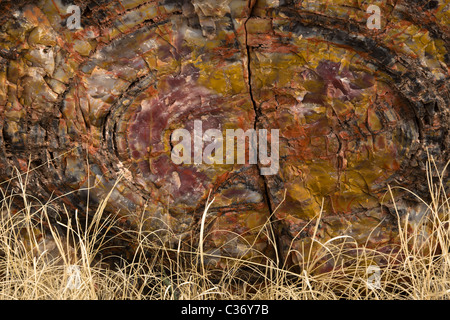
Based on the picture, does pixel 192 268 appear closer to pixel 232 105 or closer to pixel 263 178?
pixel 263 178

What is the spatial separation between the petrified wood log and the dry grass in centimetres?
8

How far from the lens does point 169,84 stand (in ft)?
6.32

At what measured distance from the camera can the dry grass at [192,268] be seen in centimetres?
182

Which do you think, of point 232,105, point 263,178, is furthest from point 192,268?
point 232,105

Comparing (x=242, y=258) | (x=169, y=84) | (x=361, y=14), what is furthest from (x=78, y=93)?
(x=361, y=14)

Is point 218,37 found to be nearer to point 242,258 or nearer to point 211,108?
point 211,108

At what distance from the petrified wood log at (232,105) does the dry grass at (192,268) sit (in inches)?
3.1

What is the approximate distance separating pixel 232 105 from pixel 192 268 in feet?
2.18

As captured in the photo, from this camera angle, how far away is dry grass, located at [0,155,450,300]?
182 cm

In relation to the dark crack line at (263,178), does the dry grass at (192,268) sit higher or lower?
lower

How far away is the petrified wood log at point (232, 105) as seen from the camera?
1867 mm

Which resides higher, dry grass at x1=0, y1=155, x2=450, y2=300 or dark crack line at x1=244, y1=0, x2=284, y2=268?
dark crack line at x1=244, y1=0, x2=284, y2=268

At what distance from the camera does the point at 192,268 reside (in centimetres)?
198

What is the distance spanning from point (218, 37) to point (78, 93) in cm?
58
